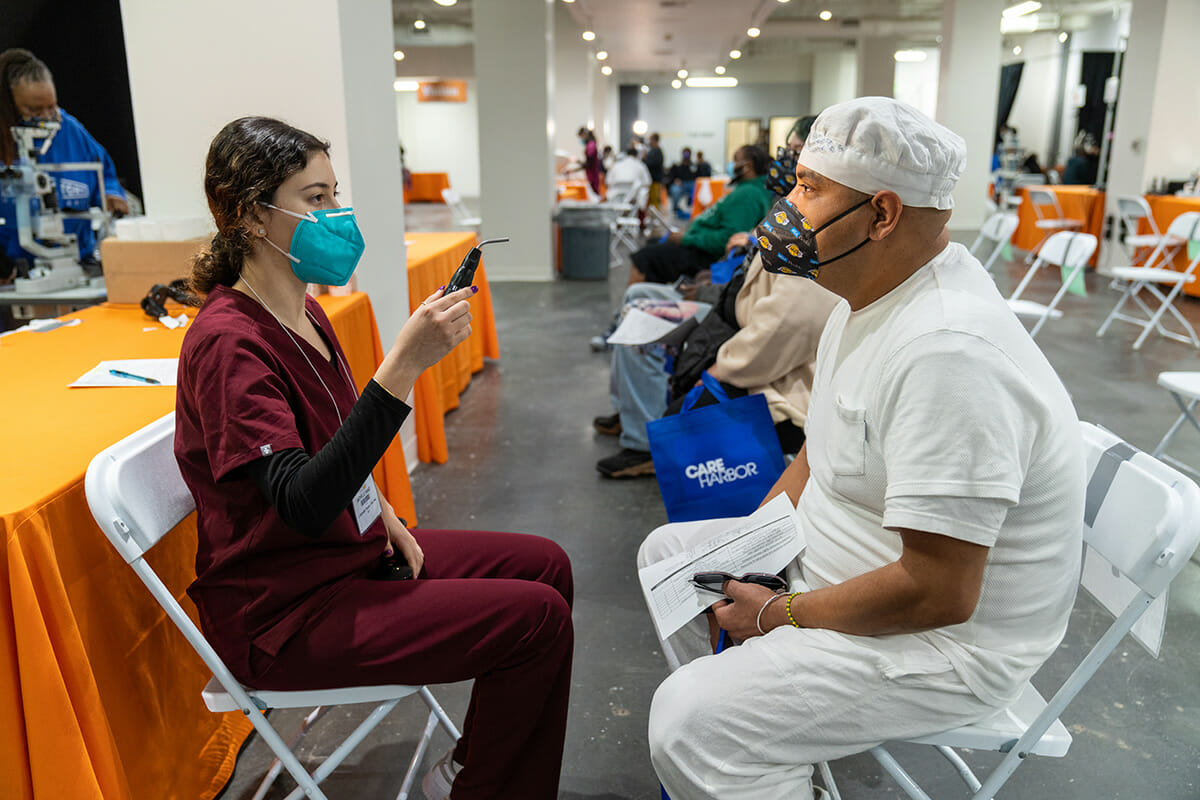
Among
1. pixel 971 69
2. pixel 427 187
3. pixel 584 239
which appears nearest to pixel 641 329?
pixel 584 239

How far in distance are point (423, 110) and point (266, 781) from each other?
79.5ft

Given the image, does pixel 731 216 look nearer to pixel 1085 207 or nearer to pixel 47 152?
pixel 47 152

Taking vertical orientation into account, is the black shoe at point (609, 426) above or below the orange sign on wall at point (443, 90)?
below

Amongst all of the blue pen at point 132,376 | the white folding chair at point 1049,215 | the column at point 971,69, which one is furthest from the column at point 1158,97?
the blue pen at point 132,376

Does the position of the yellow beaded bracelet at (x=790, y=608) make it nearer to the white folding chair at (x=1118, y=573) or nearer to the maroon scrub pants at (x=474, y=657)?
the white folding chair at (x=1118, y=573)

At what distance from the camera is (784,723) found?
1.20 m

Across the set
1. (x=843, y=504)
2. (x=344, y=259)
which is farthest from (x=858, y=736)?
(x=344, y=259)

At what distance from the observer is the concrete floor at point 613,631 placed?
1867mm

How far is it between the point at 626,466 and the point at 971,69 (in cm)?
1111

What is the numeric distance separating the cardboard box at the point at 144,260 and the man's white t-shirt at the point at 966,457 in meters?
2.49

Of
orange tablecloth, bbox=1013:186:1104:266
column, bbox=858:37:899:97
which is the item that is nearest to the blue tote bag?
orange tablecloth, bbox=1013:186:1104:266

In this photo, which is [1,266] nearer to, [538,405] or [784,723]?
[538,405]

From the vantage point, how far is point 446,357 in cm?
475

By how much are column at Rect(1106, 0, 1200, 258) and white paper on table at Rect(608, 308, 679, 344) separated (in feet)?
25.4
